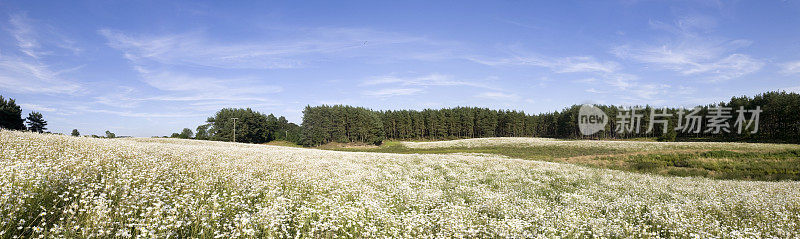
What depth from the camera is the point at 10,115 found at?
55.8m

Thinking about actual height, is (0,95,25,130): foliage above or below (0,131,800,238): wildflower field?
above

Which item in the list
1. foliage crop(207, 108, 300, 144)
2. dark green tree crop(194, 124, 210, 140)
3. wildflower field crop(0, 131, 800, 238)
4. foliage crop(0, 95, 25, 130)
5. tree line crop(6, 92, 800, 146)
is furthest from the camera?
dark green tree crop(194, 124, 210, 140)

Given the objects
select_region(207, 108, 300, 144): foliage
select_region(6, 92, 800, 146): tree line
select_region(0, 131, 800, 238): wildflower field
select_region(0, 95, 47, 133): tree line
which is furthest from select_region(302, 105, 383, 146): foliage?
select_region(0, 131, 800, 238): wildflower field

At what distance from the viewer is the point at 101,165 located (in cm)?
821

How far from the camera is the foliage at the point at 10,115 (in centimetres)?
5321

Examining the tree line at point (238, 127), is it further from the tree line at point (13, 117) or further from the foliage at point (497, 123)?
the tree line at point (13, 117)

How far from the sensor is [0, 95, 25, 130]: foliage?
175 ft

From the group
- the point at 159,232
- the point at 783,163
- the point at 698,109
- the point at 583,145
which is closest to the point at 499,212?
the point at 159,232

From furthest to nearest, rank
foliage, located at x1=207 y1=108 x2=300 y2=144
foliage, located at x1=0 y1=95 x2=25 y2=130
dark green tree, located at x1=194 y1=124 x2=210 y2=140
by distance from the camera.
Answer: dark green tree, located at x1=194 y1=124 x2=210 y2=140
foliage, located at x1=207 y1=108 x2=300 y2=144
foliage, located at x1=0 y1=95 x2=25 y2=130

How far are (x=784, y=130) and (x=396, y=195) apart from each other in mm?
106507

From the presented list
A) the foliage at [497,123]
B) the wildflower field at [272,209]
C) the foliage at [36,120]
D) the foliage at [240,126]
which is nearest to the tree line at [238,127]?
the foliage at [240,126]

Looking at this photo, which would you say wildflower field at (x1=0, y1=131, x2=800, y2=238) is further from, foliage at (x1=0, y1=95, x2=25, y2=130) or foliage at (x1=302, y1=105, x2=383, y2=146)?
foliage at (x1=302, y1=105, x2=383, y2=146)

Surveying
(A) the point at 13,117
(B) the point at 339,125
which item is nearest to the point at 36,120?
(A) the point at 13,117

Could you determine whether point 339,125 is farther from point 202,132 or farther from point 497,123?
point 497,123
